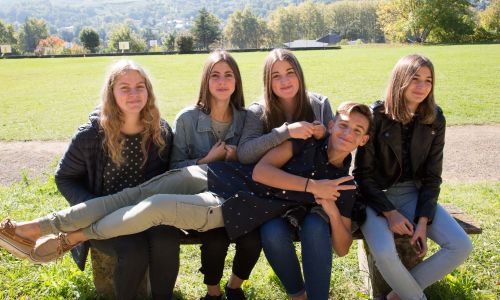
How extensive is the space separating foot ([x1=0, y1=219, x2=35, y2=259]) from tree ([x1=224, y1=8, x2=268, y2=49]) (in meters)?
115

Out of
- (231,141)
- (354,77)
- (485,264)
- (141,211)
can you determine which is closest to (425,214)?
(485,264)

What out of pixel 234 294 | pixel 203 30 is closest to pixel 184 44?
pixel 203 30

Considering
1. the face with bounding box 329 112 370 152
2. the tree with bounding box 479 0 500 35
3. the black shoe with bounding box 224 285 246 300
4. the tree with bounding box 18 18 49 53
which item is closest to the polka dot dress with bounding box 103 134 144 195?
the black shoe with bounding box 224 285 246 300

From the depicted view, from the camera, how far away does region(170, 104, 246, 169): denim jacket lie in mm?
3697

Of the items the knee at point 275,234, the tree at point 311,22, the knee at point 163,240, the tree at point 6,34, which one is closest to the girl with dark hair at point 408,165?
the knee at point 275,234

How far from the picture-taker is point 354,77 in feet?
63.6

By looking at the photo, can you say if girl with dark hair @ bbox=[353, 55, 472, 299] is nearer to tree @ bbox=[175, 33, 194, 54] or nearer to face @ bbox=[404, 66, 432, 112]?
face @ bbox=[404, 66, 432, 112]

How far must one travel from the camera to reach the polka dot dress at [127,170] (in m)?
3.41

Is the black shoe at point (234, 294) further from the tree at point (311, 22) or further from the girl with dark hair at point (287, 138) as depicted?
the tree at point (311, 22)

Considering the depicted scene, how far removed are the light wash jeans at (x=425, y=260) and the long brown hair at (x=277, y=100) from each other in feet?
3.00

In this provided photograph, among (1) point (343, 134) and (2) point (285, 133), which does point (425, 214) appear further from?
(2) point (285, 133)

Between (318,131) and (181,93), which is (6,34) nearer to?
(181,93)

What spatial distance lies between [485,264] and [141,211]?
2.76m

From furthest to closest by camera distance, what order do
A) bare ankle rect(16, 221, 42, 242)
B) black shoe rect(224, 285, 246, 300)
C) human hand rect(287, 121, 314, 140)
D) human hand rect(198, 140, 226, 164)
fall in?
human hand rect(198, 140, 226, 164) → black shoe rect(224, 285, 246, 300) → human hand rect(287, 121, 314, 140) → bare ankle rect(16, 221, 42, 242)
